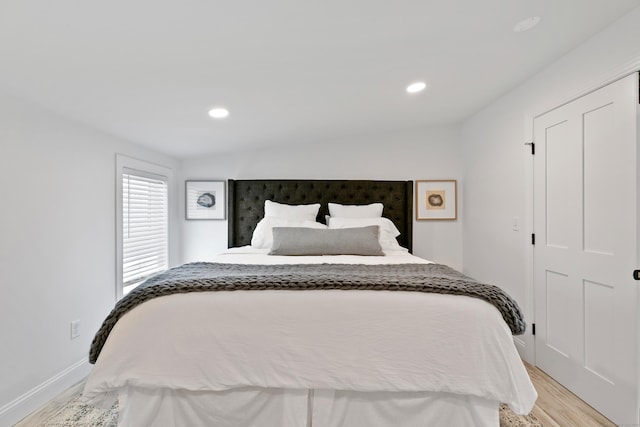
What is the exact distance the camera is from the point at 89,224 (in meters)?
2.50

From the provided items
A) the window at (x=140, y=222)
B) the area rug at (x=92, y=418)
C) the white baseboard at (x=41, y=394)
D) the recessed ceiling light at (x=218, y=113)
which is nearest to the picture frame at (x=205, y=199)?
the window at (x=140, y=222)

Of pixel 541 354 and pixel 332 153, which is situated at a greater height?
pixel 332 153

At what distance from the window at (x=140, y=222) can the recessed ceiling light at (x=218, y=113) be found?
0.97 metres

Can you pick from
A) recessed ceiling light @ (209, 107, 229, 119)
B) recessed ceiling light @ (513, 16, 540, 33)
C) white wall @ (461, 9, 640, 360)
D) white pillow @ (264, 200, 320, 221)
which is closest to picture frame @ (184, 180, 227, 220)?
white pillow @ (264, 200, 320, 221)

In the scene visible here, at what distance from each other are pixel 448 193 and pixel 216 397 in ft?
10.8

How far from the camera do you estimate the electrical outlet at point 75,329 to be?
Result: 7.58ft

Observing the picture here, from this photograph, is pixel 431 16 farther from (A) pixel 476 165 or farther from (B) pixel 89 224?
(B) pixel 89 224

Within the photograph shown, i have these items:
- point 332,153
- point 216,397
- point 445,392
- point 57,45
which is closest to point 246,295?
point 216,397

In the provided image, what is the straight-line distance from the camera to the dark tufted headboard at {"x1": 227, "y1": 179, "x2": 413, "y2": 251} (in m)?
3.83

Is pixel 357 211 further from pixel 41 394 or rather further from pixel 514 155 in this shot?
pixel 41 394

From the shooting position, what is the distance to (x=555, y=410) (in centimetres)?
197

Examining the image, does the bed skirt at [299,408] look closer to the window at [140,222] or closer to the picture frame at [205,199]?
the window at [140,222]

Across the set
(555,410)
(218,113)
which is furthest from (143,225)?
(555,410)

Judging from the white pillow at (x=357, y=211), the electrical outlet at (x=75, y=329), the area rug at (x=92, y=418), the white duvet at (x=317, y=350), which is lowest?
the area rug at (x=92, y=418)
